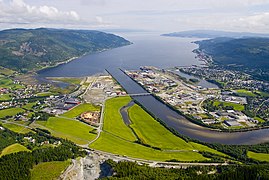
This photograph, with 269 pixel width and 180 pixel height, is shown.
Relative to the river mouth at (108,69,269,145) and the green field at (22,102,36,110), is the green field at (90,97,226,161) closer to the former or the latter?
the river mouth at (108,69,269,145)

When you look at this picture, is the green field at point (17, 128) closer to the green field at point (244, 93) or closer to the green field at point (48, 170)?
the green field at point (48, 170)

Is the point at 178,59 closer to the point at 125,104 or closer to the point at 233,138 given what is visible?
the point at 125,104

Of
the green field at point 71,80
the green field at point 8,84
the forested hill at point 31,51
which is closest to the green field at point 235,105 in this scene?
the green field at point 71,80

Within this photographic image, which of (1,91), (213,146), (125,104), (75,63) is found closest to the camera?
(213,146)

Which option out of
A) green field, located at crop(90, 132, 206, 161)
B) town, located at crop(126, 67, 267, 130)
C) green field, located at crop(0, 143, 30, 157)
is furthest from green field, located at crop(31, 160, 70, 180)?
town, located at crop(126, 67, 267, 130)

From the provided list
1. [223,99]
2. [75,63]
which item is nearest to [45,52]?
[75,63]

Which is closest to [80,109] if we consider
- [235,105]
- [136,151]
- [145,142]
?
[145,142]
